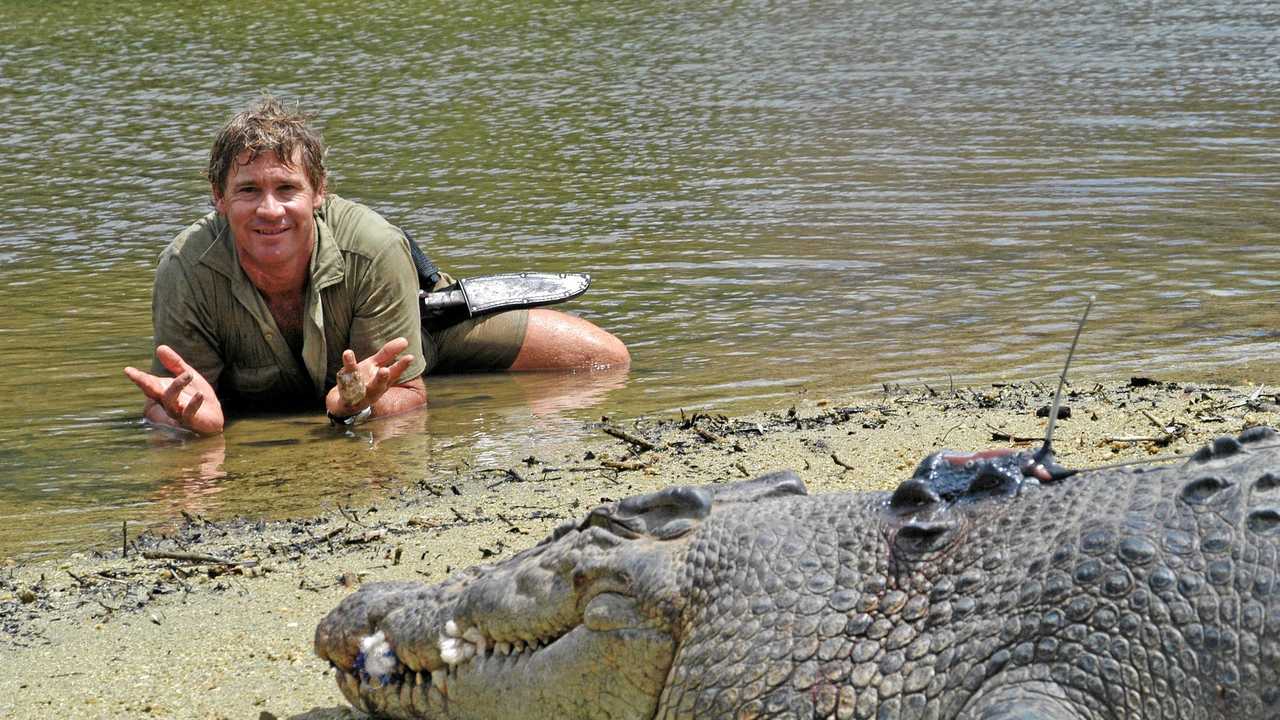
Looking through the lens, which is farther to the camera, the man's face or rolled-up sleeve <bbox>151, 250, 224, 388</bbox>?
rolled-up sleeve <bbox>151, 250, 224, 388</bbox>

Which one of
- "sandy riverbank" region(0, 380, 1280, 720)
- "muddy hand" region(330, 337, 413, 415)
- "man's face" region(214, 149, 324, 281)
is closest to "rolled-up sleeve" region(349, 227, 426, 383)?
"muddy hand" region(330, 337, 413, 415)

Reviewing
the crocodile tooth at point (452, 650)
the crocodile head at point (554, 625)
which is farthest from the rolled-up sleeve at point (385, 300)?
the crocodile tooth at point (452, 650)

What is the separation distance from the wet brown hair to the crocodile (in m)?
3.41

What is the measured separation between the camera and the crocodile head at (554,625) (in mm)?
2467

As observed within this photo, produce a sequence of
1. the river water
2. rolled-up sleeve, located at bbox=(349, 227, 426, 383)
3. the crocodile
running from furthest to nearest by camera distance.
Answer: the river water
rolled-up sleeve, located at bbox=(349, 227, 426, 383)
the crocodile

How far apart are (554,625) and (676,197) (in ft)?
27.5

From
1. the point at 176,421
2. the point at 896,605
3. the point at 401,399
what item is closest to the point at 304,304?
the point at 401,399

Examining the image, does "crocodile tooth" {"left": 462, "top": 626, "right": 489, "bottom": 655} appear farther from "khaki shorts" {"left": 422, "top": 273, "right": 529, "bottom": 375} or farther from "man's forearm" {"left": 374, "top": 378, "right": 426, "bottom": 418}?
"khaki shorts" {"left": 422, "top": 273, "right": 529, "bottom": 375}

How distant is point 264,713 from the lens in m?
3.02

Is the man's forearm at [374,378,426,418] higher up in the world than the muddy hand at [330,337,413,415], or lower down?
lower down

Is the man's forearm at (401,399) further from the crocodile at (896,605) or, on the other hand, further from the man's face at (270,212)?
the crocodile at (896,605)

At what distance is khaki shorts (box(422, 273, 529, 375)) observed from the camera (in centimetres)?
689

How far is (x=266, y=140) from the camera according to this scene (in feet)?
18.7

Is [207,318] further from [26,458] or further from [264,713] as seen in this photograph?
[264,713]
